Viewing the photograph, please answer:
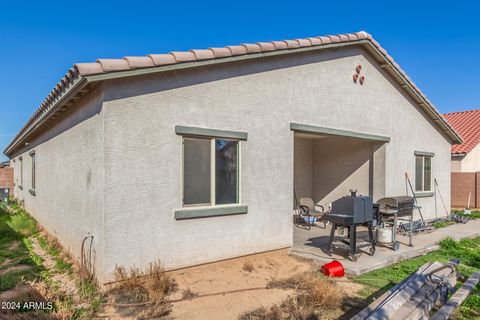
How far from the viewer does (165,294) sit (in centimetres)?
465

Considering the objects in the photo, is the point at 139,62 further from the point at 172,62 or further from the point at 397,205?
the point at 397,205

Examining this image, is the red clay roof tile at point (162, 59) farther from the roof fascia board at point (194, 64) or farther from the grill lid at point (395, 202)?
the grill lid at point (395, 202)

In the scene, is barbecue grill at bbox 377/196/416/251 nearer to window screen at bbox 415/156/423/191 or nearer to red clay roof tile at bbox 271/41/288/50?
red clay roof tile at bbox 271/41/288/50

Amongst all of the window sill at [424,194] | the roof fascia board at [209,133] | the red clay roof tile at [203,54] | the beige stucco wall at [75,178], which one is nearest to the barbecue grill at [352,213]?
the roof fascia board at [209,133]

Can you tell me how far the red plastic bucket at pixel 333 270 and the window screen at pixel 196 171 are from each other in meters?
2.41

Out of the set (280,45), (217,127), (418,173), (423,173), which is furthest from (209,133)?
(423,173)

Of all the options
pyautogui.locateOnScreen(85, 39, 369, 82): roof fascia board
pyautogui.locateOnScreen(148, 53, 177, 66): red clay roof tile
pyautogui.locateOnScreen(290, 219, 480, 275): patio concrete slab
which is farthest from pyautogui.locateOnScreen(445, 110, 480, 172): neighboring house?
pyautogui.locateOnScreen(148, 53, 177, 66): red clay roof tile

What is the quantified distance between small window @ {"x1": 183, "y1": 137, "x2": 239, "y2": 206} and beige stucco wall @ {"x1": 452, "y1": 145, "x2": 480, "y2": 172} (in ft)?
55.5

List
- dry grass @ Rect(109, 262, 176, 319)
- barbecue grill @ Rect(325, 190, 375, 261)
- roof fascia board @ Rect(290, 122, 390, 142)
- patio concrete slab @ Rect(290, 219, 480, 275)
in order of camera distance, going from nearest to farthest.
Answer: dry grass @ Rect(109, 262, 176, 319) → barbecue grill @ Rect(325, 190, 375, 261) → patio concrete slab @ Rect(290, 219, 480, 275) → roof fascia board @ Rect(290, 122, 390, 142)

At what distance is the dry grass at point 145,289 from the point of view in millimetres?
4188

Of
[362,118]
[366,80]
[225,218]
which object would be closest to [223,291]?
[225,218]

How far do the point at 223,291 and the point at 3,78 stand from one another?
49.7ft

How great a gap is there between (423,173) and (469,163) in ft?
30.7

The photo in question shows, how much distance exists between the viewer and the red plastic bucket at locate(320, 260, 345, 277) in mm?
5555
